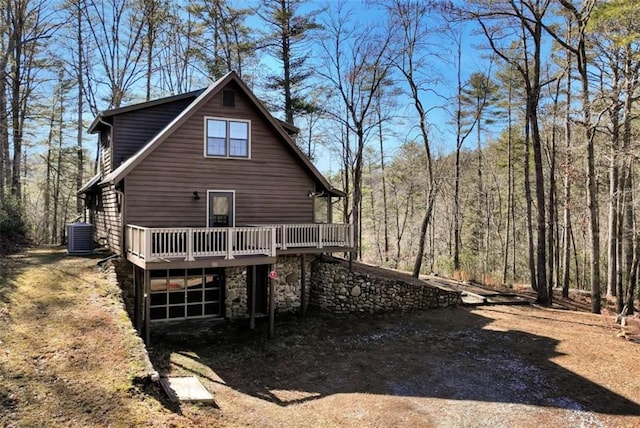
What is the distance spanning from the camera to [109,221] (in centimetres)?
1445

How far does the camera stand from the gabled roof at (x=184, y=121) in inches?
467

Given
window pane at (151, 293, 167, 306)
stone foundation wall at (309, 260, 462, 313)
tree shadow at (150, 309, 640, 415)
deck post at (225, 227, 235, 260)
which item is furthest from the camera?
stone foundation wall at (309, 260, 462, 313)

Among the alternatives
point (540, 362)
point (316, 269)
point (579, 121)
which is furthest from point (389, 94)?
point (540, 362)

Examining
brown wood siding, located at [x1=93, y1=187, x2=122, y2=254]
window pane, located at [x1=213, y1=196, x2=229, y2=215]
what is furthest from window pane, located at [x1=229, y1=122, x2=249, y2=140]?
brown wood siding, located at [x1=93, y1=187, x2=122, y2=254]

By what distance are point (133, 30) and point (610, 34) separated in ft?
74.7

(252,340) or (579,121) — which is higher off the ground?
(579,121)

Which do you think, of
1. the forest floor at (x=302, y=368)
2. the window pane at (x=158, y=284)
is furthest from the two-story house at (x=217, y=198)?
the forest floor at (x=302, y=368)

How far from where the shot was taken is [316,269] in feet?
50.3

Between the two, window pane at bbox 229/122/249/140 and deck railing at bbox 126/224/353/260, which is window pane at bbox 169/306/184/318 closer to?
deck railing at bbox 126/224/353/260

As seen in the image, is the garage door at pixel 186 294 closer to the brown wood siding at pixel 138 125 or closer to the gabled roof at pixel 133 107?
the brown wood siding at pixel 138 125

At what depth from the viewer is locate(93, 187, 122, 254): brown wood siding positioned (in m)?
13.3

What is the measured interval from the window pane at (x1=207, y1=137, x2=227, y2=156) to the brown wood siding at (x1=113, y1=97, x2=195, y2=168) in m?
2.16

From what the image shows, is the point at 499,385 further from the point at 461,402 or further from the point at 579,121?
the point at 579,121

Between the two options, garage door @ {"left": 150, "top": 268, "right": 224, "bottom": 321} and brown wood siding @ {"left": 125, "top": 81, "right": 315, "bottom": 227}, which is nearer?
brown wood siding @ {"left": 125, "top": 81, "right": 315, "bottom": 227}
